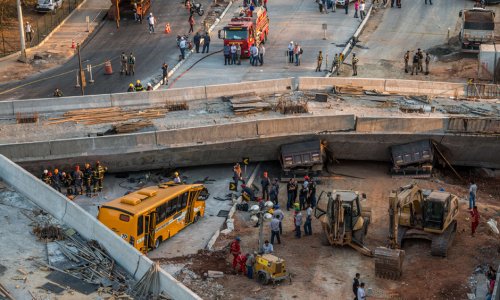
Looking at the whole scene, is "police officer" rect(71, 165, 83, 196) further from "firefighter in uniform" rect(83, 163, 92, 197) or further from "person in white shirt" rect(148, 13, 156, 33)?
"person in white shirt" rect(148, 13, 156, 33)

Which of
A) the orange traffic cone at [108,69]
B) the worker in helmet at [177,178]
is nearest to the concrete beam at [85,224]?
the worker in helmet at [177,178]

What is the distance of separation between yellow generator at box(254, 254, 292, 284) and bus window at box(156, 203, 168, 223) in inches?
182

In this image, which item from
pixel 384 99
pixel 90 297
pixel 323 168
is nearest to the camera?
pixel 90 297

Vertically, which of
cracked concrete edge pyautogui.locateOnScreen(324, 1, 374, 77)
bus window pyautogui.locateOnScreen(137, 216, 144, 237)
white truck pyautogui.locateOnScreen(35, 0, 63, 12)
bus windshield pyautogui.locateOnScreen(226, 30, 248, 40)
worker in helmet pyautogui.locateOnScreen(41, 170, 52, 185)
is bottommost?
bus window pyautogui.locateOnScreen(137, 216, 144, 237)

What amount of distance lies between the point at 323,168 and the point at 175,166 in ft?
22.7

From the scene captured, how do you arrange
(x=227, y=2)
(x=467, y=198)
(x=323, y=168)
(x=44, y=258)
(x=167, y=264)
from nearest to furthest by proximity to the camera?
(x=44, y=258) < (x=167, y=264) < (x=467, y=198) < (x=323, y=168) < (x=227, y=2)

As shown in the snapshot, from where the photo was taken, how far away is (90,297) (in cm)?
3059

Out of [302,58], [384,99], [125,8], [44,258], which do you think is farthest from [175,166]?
[125,8]

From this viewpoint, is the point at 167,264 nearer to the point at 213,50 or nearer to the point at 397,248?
the point at 397,248

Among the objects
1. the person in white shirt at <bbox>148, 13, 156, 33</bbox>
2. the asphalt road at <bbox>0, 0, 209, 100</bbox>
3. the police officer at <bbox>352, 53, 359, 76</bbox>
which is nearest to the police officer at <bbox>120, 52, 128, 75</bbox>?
the asphalt road at <bbox>0, 0, 209, 100</bbox>

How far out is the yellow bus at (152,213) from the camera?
37844 mm

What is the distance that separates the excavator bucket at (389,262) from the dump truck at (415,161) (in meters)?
9.95

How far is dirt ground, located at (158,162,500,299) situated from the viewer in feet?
119

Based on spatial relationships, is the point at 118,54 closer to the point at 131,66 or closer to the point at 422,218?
the point at 131,66
